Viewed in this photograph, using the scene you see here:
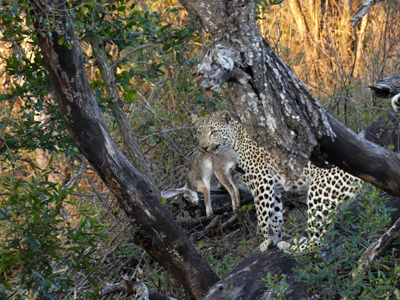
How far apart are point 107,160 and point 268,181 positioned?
2402 millimetres

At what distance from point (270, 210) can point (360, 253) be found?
7.78 feet

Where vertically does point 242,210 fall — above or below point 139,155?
below

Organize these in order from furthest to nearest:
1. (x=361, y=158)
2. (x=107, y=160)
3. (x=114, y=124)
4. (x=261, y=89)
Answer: (x=114, y=124)
(x=107, y=160)
(x=361, y=158)
(x=261, y=89)

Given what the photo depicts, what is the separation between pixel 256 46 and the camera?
2973mm

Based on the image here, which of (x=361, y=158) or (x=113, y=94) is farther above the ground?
(x=113, y=94)

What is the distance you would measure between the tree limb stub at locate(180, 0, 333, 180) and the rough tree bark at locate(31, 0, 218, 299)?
1378 millimetres

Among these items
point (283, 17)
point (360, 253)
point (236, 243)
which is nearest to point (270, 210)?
point (236, 243)

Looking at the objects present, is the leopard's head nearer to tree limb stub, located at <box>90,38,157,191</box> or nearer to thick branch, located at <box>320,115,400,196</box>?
tree limb stub, located at <box>90,38,157,191</box>

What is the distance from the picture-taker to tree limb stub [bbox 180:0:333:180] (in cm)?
296

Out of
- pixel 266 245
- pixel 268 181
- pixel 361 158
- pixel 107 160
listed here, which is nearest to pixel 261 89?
pixel 361 158

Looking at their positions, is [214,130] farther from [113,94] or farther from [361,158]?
[361,158]

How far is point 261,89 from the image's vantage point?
9.89ft

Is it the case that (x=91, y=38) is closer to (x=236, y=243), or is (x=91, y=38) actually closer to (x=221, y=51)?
(x=221, y=51)

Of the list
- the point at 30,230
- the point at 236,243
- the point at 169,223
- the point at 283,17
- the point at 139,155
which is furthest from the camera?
the point at 283,17
